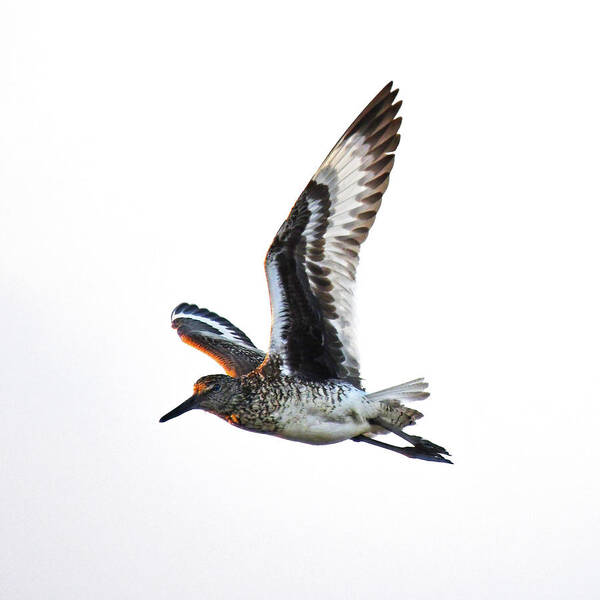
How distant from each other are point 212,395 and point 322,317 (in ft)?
3.91

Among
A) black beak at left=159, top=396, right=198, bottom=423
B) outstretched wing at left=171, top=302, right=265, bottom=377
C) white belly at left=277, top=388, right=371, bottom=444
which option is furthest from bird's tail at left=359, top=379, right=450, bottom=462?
outstretched wing at left=171, top=302, right=265, bottom=377

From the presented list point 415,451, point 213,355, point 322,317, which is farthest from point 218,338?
point 415,451

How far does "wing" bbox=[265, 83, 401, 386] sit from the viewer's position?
1263 centimetres

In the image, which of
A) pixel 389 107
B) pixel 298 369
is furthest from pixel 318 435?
pixel 389 107

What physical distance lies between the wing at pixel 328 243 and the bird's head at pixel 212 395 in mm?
439

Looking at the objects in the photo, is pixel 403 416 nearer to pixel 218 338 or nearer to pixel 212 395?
pixel 212 395

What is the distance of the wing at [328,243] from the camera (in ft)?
41.4

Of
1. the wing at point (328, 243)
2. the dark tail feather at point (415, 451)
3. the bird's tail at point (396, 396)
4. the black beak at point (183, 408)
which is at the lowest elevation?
the dark tail feather at point (415, 451)

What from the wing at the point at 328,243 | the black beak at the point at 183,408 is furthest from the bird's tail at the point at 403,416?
the black beak at the point at 183,408

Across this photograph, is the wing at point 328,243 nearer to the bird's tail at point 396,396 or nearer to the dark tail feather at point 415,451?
the bird's tail at point 396,396

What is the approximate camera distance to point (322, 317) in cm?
1279

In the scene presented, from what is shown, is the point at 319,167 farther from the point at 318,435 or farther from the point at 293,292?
the point at 318,435

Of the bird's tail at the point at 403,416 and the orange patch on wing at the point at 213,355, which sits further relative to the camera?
the orange patch on wing at the point at 213,355

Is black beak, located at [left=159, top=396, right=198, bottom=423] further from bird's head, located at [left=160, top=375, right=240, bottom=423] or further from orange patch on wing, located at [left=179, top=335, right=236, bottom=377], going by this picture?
orange patch on wing, located at [left=179, top=335, right=236, bottom=377]
